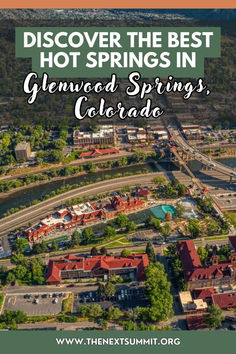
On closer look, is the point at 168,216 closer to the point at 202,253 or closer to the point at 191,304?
the point at 202,253

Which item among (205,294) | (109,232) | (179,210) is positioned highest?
(179,210)

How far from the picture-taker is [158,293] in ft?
218

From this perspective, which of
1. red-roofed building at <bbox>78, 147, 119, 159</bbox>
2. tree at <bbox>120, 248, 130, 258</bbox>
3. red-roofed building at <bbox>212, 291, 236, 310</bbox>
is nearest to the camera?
red-roofed building at <bbox>212, 291, 236, 310</bbox>

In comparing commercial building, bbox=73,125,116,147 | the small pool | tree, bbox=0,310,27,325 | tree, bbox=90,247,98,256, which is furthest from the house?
commercial building, bbox=73,125,116,147

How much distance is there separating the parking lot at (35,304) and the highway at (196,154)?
222 feet

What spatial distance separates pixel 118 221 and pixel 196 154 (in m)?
48.5

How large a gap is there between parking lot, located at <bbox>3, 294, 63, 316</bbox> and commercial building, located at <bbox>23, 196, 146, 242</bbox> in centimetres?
1824

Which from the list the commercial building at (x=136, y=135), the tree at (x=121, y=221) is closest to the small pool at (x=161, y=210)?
the tree at (x=121, y=221)

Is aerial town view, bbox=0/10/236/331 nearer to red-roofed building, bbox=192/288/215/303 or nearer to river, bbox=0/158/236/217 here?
red-roofed building, bbox=192/288/215/303

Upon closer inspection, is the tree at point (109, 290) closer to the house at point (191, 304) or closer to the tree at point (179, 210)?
the house at point (191, 304)

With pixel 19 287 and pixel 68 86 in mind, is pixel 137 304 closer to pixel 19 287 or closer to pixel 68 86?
pixel 19 287

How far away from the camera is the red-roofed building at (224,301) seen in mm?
66438

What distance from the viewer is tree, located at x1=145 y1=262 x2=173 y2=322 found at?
6362 centimetres

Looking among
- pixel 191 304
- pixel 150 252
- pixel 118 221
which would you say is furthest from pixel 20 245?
pixel 191 304
